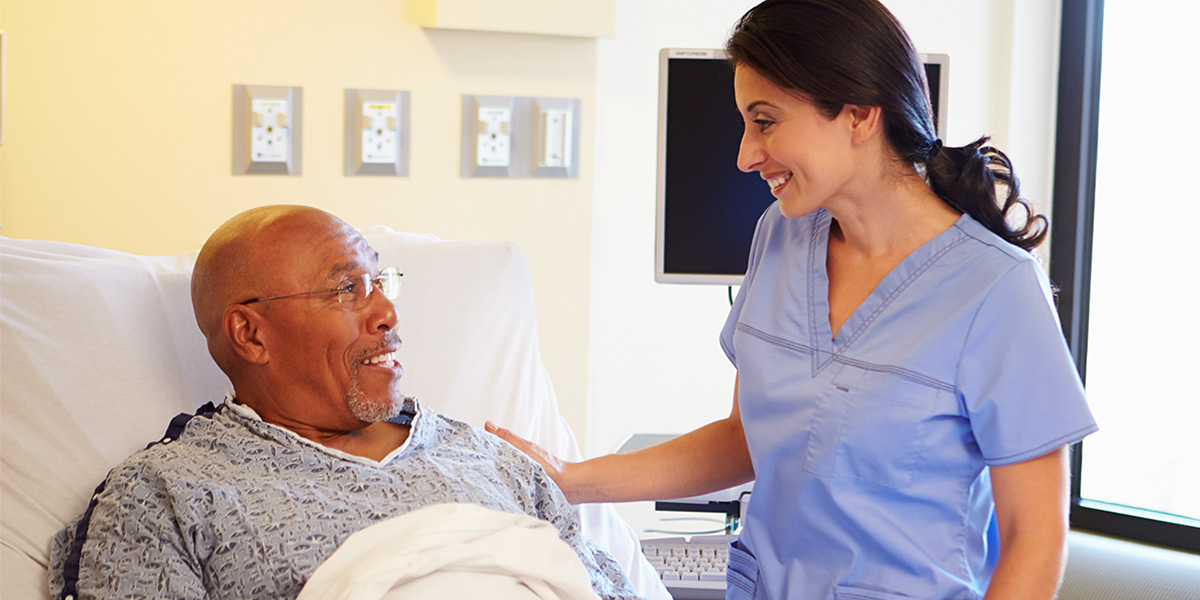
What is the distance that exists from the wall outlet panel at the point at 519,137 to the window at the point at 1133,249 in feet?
4.49

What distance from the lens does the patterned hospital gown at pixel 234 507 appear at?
3.68 ft

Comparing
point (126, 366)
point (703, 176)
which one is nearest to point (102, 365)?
point (126, 366)

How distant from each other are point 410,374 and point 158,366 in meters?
0.39

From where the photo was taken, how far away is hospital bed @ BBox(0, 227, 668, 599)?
1232 millimetres

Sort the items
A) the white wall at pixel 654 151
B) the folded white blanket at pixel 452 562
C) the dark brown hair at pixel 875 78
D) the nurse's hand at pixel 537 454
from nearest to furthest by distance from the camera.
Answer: the folded white blanket at pixel 452 562, the dark brown hair at pixel 875 78, the nurse's hand at pixel 537 454, the white wall at pixel 654 151

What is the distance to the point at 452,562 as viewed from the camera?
1.13m

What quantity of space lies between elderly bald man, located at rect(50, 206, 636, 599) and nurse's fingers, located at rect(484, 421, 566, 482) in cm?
4

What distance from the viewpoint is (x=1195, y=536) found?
2547 millimetres

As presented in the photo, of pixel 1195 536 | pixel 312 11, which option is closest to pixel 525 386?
pixel 312 11

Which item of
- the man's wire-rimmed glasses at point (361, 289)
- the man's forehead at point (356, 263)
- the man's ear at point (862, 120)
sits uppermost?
the man's ear at point (862, 120)

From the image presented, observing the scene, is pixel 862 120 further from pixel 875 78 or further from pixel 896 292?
pixel 896 292

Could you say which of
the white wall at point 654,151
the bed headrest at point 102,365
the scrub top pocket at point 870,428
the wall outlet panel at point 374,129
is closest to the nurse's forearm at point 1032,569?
the scrub top pocket at point 870,428

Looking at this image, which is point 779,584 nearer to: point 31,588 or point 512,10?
point 31,588

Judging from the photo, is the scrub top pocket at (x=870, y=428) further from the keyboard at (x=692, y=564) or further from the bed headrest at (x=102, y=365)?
the bed headrest at (x=102, y=365)
